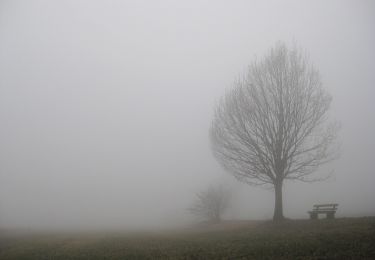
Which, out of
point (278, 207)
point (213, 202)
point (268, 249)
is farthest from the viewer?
point (213, 202)

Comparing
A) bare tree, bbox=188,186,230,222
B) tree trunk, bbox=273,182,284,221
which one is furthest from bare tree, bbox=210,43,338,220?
bare tree, bbox=188,186,230,222

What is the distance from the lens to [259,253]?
1105cm

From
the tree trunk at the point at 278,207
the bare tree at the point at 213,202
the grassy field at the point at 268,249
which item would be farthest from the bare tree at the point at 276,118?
the bare tree at the point at 213,202

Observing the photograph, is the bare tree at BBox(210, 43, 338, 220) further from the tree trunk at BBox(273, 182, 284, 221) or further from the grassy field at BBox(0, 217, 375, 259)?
the grassy field at BBox(0, 217, 375, 259)

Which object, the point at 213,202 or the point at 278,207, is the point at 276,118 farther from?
the point at 213,202

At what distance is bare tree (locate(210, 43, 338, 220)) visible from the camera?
64.4ft

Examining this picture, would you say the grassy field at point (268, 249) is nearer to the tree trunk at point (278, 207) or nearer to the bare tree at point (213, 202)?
the tree trunk at point (278, 207)

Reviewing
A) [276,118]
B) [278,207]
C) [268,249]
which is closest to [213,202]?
[278,207]

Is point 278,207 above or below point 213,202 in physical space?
above

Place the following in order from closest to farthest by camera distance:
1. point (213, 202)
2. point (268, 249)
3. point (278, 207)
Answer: point (268, 249) → point (278, 207) → point (213, 202)

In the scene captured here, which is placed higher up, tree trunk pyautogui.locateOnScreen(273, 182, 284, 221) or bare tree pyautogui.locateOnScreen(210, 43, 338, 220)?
bare tree pyautogui.locateOnScreen(210, 43, 338, 220)

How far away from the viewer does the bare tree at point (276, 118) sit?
773 inches

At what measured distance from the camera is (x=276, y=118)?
65.5ft

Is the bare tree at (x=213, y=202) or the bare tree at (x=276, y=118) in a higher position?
the bare tree at (x=276, y=118)
